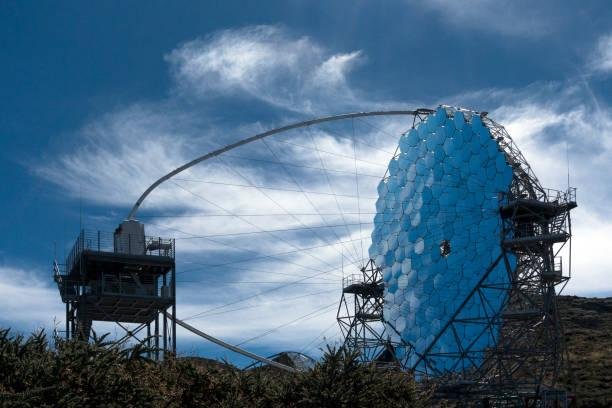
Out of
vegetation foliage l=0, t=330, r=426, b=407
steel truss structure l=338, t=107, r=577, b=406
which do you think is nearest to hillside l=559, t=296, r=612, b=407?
steel truss structure l=338, t=107, r=577, b=406

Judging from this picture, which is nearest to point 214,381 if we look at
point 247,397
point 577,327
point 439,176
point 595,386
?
point 247,397

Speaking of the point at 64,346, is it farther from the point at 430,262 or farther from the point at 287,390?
the point at 430,262

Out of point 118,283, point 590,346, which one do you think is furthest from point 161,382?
point 590,346

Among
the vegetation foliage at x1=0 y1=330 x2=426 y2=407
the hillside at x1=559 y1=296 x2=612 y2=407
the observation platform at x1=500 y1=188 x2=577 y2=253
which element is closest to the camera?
the vegetation foliage at x1=0 y1=330 x2=426 y2=407

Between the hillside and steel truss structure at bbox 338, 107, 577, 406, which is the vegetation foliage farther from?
the hillside

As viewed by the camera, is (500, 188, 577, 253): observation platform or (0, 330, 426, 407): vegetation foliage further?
(500, 188, 577, 253): observation platform

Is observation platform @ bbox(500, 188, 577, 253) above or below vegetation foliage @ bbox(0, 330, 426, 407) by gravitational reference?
above

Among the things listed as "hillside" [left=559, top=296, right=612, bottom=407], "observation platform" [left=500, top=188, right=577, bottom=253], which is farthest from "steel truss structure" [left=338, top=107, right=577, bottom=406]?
"hillside" [left=559, top=296, right=612, bottom=407]

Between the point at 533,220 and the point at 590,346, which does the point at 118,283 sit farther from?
the point at 590,346

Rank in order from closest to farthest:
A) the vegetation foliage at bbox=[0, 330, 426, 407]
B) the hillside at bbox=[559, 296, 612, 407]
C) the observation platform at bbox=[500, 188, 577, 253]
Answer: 1. the vegetation foliage at bbox=[0, 330, 426, 407]
2. the observation platform at bbox=[500, 188, 577, 253]
3. the hillside at bbox=[559, 296, 612, 407]

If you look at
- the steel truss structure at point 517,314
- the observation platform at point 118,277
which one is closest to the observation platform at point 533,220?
the steel truss structure at point 517,314

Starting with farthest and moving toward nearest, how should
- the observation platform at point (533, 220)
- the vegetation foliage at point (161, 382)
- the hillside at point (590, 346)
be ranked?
the hillside at point (590, 346) < the observation platform at point (533, 220) < the vegetation foliage at point (161, 382)

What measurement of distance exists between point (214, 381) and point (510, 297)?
1813 centimetres

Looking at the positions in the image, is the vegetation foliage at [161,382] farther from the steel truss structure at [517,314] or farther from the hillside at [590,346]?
the hillside at [590,346]
